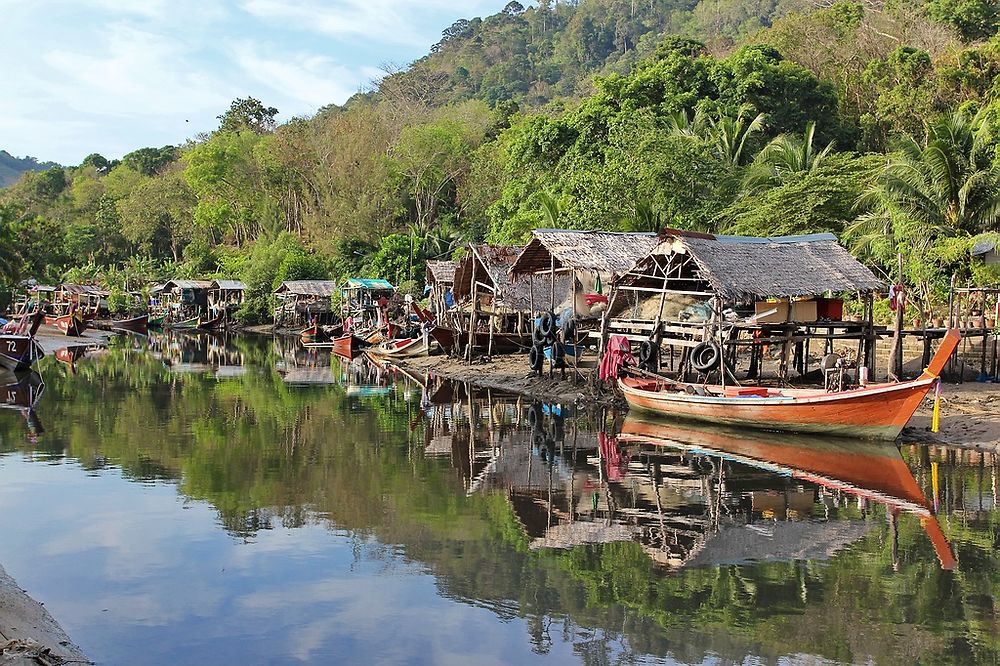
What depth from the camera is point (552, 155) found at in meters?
38.7

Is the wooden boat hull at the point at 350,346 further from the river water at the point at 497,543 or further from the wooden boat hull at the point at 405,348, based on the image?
the river water at the point at 497,543

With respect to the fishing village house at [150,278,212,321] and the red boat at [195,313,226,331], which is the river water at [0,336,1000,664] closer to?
the red boat at [195,313,226,331]

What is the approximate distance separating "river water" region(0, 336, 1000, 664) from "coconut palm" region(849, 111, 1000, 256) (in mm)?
10107

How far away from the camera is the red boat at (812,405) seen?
14922mm

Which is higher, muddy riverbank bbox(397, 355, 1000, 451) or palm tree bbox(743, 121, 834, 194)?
palm tree bbox(743, 121, 834, 194)

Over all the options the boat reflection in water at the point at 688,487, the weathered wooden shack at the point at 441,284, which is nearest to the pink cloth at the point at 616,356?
the boat reflection in water at the point at 688,487

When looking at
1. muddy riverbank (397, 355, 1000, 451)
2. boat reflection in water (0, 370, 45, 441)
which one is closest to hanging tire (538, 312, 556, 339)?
muddy riverbank (397, 355, 1000, 451)

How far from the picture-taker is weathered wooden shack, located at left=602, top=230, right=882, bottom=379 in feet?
59.7

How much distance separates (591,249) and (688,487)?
34.9ft

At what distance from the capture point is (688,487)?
13.3 metres

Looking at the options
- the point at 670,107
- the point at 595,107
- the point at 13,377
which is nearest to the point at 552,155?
the point at 595,107

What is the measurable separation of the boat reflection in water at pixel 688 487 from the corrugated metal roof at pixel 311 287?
3169cm

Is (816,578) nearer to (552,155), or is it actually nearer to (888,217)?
(888,217)

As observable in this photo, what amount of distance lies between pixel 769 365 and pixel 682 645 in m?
17.9
